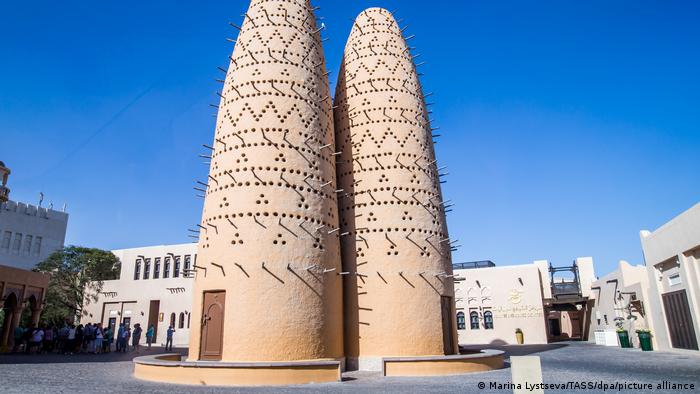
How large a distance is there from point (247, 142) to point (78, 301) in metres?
35.8

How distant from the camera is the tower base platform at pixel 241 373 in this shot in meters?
10.8

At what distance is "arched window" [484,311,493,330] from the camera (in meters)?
34.2

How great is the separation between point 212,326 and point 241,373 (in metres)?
2.62

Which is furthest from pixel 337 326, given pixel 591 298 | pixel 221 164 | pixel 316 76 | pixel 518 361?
pixel 591 298

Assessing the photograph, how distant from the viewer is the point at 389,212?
16.3m

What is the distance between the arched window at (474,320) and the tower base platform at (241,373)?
83.6ft

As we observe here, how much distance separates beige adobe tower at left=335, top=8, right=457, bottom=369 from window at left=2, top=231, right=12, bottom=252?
4631 centimetres

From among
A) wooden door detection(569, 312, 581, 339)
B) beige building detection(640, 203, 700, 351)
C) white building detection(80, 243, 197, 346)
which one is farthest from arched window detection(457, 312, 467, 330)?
wooden door detection(569, 312, 581, 339)

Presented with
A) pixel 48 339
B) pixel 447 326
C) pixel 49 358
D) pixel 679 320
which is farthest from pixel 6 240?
pixel 679 320

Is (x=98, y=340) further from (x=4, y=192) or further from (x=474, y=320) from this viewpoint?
(x=474, y=320)

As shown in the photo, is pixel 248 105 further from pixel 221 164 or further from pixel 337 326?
pixel 337 326

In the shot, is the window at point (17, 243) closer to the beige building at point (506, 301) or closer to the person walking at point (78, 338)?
the person walking at point (78, 338)

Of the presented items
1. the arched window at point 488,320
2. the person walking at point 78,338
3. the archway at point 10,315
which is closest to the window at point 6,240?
the archway at point 10,315

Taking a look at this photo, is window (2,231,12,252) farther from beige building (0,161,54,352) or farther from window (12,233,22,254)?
window (12,233,22,254)
